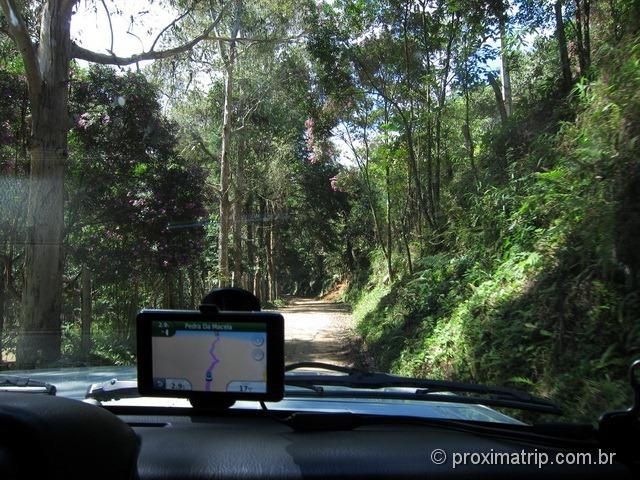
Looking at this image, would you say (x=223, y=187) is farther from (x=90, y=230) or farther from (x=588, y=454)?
(x=588, y=454)

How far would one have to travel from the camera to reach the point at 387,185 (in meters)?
20.7

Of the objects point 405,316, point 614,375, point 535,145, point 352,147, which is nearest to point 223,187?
point 352,147

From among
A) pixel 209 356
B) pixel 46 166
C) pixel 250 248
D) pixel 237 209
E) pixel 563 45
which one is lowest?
pixel 209 356

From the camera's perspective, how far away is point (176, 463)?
1.97 metres

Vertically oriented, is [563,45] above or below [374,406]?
above

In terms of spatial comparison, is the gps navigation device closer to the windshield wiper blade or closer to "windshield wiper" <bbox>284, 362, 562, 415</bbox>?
the windshield wiper blade

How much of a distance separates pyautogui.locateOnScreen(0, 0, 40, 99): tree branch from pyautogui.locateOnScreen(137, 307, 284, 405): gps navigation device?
28.9 feet

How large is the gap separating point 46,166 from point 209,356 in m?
8.52

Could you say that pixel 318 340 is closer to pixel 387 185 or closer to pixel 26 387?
pixel 387 185

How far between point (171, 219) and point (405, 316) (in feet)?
20.7

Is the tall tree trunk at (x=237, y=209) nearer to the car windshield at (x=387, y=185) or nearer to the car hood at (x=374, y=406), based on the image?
the car windshield at (x=387, y=185)

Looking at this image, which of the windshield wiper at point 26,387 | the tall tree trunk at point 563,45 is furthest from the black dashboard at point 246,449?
the tall tree trunk at point 563,45

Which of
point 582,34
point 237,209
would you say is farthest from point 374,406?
point 237,209

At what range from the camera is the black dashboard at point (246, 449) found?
1261mm
